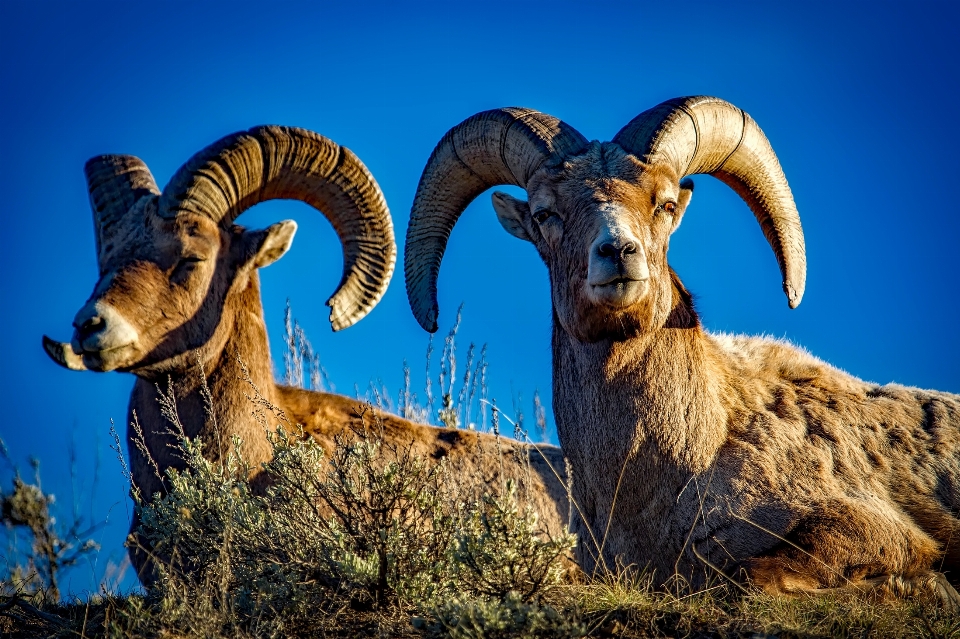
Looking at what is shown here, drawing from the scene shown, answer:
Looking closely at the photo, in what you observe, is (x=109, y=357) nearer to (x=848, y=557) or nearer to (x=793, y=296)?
(x=793, y=296)

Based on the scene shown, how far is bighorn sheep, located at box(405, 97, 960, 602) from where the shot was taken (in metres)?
5.64

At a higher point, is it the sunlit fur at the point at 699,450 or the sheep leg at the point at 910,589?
the sunlit fur at the point at 699,450

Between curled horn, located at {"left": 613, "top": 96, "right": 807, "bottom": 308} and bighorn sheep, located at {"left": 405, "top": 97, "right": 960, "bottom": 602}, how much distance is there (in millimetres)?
15

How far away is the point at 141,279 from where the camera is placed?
23.5ft

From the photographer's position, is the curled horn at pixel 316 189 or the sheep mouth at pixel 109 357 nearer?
the sheep mouth at pixel 109 357

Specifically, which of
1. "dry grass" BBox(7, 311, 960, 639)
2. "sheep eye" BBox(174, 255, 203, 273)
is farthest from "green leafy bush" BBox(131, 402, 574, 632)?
"sheep eye" BBox(174, 255, 203, 273)

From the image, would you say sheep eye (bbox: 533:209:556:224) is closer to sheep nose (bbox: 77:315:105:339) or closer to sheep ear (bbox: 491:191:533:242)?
sheep ear (bbox: 491:191:533:242)

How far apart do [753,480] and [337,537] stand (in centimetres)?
→ 264

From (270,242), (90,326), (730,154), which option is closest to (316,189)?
(270,242)

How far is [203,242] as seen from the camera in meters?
7.56

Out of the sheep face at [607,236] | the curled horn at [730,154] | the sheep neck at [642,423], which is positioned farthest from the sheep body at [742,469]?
the curled horn at [730,154]

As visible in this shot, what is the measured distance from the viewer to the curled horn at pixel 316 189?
25.8 feet

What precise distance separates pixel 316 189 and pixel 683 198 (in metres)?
3.36

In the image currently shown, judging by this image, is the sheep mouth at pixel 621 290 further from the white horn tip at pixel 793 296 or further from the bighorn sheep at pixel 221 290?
the white horn tip at pixel 793 296
